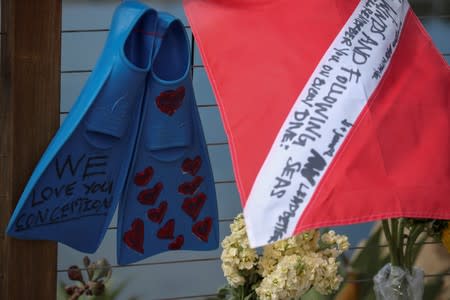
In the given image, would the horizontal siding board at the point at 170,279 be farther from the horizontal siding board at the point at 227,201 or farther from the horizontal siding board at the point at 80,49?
the horizontal siding board at the point at 80,49

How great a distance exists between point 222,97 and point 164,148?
245mm

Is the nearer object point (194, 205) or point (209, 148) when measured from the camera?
point (194, 205)

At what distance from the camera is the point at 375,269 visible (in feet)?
9.80

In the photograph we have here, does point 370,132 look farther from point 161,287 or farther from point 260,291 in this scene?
point 161,287

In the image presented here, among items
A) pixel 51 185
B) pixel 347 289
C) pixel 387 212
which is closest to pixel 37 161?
pixel 51 185

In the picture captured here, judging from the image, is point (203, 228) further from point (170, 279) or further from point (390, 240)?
point (170, 279)

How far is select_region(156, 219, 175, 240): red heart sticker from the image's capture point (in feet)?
7.28

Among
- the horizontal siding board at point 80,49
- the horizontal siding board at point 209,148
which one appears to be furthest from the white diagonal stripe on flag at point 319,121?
the horizontal siding board at point 80,49

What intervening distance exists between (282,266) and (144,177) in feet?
→ 1.25

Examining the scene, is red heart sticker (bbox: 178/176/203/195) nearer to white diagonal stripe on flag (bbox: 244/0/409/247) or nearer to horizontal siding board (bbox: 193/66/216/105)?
white diagonal stripe on flag (bbox: 244/0/409/247)

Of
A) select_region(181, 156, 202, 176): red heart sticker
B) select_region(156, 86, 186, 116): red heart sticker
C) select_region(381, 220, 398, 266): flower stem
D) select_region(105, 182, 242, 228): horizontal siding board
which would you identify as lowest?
select_region(381, 220, 398, 266): flower stem

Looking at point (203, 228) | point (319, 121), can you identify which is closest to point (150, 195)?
point (203, 228)

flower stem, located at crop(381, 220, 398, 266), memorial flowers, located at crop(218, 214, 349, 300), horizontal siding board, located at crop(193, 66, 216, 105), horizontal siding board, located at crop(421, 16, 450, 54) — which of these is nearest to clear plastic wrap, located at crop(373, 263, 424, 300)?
flower stem, located at crop(381, 220, 398, 266)

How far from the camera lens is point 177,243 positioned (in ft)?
7.36
